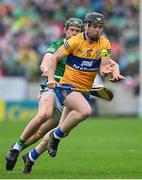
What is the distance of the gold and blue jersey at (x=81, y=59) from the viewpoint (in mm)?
11938

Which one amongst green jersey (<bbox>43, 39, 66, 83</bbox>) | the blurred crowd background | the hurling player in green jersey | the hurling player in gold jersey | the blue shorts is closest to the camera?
the hurling player in gold jersey

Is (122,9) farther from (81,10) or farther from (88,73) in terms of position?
(88,73)

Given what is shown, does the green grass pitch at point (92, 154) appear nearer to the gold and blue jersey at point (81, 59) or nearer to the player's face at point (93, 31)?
the gold and blue jersey at point (81, 59)

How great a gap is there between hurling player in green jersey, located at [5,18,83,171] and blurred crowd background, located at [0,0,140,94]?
18.3 m

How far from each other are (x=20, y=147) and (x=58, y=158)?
3.07 meters

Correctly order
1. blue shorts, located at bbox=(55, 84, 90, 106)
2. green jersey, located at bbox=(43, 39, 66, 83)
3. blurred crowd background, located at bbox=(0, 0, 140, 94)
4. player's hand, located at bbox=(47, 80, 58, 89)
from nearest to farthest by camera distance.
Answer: player's hand, located at bbox=(47, 80, 58, 89) < blue shorts, located at bbox=(55, 84, 90, 106) < green jersey, located at bbox=(43, 39, 66, 83) < blurred crowd background, located at bbox=(0, 0, 140, 94)

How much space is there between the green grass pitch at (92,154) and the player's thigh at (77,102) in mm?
956

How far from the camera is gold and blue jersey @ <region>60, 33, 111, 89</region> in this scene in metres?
11.9

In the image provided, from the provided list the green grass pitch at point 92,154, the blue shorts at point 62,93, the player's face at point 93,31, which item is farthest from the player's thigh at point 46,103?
the player's face at point 93,31

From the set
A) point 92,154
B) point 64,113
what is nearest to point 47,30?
point 92,154

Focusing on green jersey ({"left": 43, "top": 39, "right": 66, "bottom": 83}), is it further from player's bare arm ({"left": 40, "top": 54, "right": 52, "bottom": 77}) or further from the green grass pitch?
the green grass pitch

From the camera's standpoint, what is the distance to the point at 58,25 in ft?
107

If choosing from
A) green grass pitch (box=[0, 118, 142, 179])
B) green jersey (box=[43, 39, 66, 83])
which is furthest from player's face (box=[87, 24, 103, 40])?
green grass pitch (box=[0, 118, 142, 179])

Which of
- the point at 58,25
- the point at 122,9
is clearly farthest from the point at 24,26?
the point at 122,9
